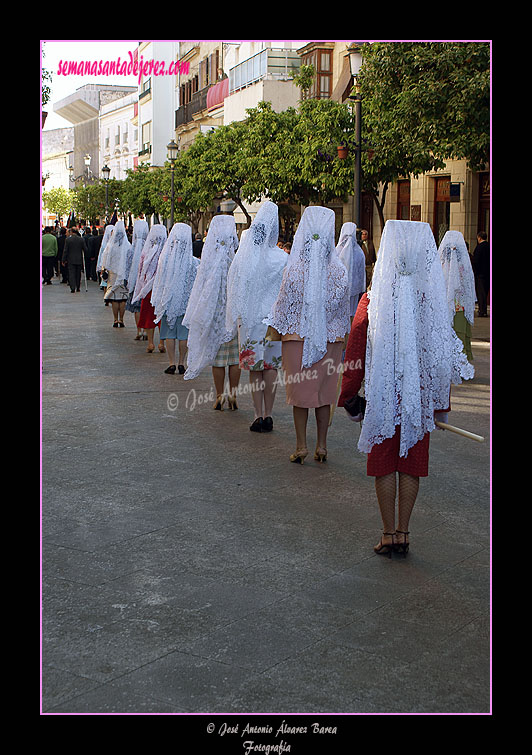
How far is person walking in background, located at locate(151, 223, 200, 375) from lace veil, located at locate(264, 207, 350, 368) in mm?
4975

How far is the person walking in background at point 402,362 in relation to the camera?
551 centimetres

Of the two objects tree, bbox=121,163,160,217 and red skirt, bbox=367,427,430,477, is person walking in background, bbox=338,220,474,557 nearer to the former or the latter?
red skirt, bbox=367,427,430,477

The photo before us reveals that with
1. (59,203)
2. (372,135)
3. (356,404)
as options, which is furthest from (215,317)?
(59,203)

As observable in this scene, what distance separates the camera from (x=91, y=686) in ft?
13.0

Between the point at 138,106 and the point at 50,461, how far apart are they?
7985cm

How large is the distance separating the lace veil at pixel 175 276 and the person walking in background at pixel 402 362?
7464 mm

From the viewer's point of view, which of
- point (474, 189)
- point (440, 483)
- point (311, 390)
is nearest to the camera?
point (440, 483)

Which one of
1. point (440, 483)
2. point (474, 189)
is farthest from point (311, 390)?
point (474, 189)

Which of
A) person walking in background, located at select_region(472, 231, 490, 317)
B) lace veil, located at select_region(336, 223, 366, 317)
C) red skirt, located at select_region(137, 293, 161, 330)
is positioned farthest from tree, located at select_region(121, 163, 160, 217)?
lace veil, located at select_region(336, 223, 366, 317)

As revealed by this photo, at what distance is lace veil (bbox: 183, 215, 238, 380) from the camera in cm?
1064

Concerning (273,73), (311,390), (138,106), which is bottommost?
(311,390)

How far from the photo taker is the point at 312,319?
26.0 feet

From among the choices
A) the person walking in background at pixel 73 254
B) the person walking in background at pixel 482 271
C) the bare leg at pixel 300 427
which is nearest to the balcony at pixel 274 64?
the person walking in background at pixel 73 254
